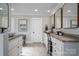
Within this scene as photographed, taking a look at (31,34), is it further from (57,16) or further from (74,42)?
(74,42)

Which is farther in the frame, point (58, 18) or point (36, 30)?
point (58, 18)

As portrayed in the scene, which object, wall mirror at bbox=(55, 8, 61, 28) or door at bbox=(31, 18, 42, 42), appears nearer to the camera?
door at bbox=(31, 18, 42, 42)

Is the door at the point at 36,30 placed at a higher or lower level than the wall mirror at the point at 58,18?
lower

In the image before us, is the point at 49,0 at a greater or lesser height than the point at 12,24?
greater

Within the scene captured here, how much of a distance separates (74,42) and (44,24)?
5.46 ft

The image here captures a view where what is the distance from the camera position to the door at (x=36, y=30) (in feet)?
11.1

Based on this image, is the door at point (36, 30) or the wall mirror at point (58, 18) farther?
the wall mirror at point (58, 18)

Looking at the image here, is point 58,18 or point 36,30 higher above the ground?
point 58,18

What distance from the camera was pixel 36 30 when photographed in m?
3.42

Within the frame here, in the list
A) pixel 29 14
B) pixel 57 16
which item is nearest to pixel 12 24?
pixel 29 14

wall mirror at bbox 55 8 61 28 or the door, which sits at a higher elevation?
wall mirror at bbox 55 8 61 28

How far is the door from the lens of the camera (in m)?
3.39

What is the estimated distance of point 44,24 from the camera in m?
3.54

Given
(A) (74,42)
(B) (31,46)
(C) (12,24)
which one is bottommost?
(B) (31,46)
